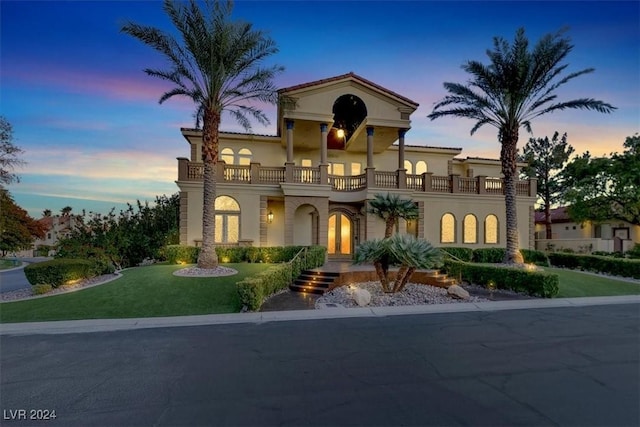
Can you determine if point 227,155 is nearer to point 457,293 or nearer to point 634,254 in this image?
point 457,293

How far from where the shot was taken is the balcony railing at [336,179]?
761 inches

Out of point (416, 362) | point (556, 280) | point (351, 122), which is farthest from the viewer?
point (351, 122)

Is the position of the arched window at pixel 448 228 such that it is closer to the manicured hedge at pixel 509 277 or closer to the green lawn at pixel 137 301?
the manicured hedge at pixel 509 277

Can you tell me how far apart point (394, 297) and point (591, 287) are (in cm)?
1022

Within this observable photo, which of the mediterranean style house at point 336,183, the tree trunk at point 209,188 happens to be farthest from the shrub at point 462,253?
the tree trunk at point 209,188

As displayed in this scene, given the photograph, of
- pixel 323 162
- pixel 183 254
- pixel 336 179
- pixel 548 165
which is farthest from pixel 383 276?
pixel 548 165

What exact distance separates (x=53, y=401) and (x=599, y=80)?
1019 inches

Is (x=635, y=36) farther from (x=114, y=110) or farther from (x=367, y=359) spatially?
(x=114, y=110)

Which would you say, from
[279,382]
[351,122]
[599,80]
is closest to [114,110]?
[351,122]

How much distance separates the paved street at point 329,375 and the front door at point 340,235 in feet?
41.0

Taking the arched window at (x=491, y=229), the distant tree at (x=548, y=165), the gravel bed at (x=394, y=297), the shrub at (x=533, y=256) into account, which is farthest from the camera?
the distant tree at (x=548, y=165)

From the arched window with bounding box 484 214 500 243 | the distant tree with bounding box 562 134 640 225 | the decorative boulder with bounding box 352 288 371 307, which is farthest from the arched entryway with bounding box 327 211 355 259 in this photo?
the distant tree with bounding box 562 134 640 225

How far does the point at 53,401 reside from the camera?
4547 mm

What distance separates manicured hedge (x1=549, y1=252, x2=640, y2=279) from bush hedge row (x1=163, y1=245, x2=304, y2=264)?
59.3 feet
